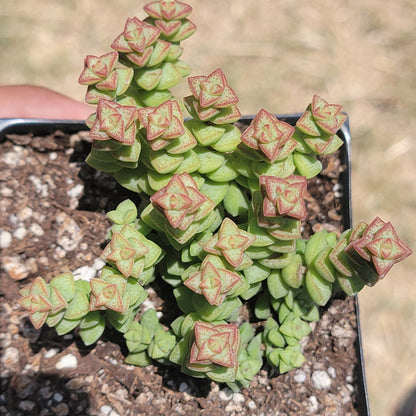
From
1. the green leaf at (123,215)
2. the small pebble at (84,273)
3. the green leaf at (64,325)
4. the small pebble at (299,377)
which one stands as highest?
the green leaf at (123,215)

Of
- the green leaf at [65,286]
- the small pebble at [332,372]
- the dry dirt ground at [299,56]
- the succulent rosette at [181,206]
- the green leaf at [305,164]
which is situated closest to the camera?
the succulent rosette at [181,206]

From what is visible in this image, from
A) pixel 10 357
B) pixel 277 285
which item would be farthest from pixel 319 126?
pixel 10 357

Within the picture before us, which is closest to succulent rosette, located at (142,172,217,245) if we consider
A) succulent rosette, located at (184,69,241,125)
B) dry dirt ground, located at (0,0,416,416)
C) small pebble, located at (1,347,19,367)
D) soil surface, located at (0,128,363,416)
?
succulent rosette, located at (184,69,241,125)

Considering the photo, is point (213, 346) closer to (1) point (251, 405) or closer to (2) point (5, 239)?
(1) point (251, 405)

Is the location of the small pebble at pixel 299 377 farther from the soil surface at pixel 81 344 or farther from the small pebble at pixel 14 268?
the small pebble at pixel 14 268

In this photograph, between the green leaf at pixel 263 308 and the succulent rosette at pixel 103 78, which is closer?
the succulent rosette at pixel 103 78

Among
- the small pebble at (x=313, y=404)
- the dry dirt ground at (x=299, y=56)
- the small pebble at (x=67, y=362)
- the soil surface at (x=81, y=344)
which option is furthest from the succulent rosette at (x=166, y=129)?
the dry dirt ground at (x=299, y=56)
